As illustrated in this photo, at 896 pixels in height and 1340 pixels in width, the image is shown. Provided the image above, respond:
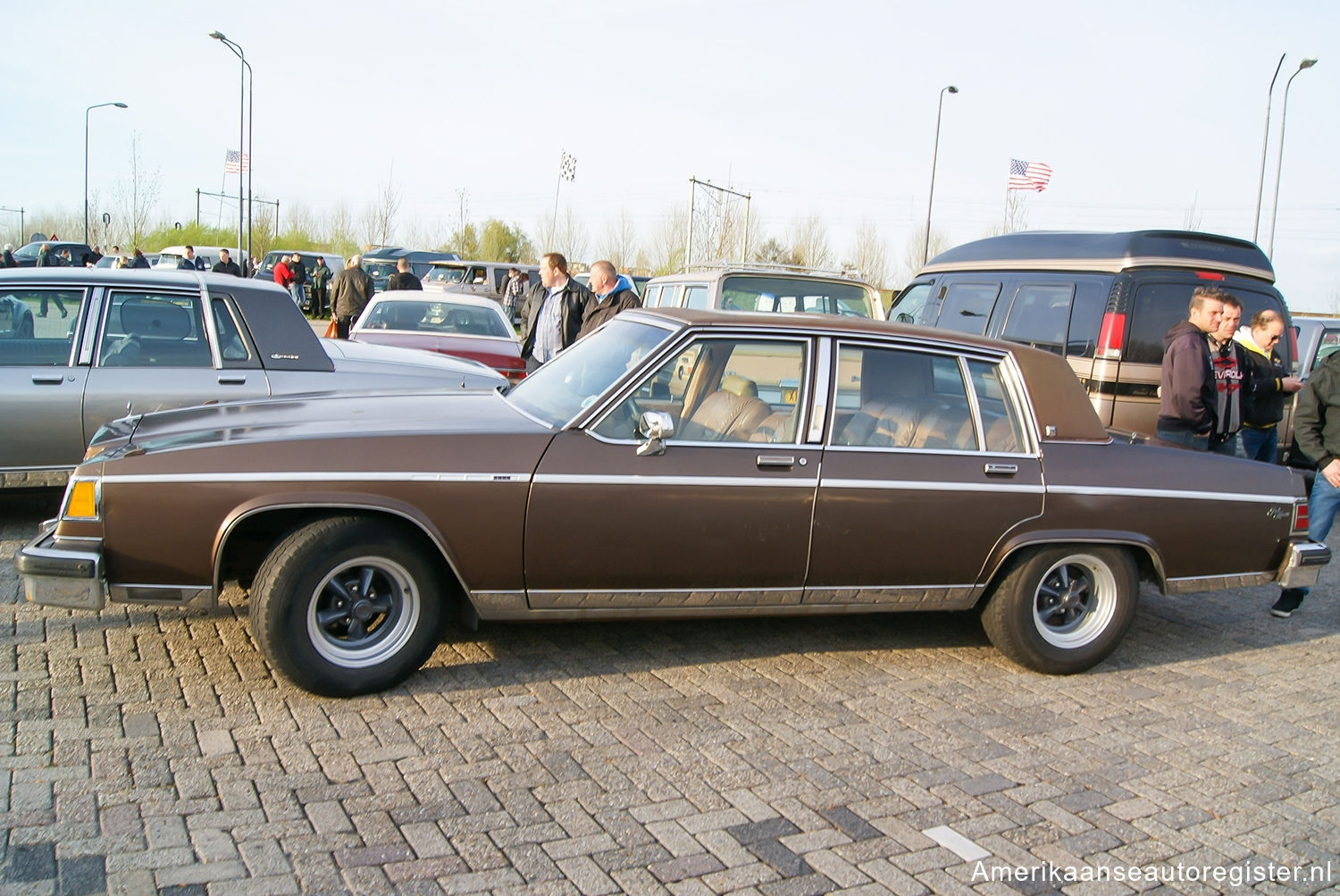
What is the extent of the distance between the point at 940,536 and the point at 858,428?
2.03ft

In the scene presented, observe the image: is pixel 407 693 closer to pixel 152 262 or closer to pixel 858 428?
pixel 858 428

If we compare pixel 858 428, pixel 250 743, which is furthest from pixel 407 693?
pixel 858 428

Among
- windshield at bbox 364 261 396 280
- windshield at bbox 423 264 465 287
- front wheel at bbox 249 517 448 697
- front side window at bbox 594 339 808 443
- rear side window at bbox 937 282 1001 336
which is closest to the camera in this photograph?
front wheel at bbox 249 517 448 697

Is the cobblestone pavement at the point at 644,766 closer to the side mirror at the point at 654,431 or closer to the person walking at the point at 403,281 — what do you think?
the side mirror at the point at 654,431

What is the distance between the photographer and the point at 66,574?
3.83 metres

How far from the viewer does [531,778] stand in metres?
3.62

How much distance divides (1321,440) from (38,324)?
7.80 m

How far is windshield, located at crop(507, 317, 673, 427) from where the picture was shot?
4.62 meters

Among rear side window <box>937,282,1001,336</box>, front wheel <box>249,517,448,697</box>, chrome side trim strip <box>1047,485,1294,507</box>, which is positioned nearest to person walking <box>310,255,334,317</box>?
rear side window <box>937,282,1001,336</box>

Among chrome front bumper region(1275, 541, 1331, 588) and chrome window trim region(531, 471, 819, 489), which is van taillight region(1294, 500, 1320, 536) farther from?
chrome window trim region(531, 471, 819, 489)

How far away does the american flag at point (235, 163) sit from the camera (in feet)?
113

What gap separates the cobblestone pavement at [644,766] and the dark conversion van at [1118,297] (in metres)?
3.53

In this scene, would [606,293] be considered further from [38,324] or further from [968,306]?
[38,324]

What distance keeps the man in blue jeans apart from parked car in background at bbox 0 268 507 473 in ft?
19.0
